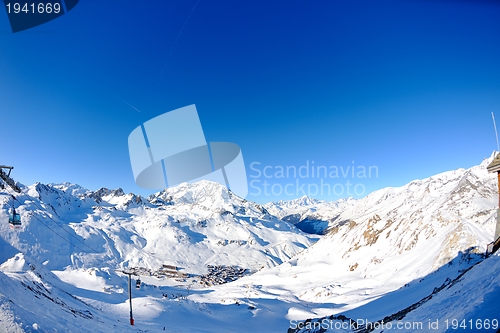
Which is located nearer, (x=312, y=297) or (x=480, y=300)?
(x=480, y=300)

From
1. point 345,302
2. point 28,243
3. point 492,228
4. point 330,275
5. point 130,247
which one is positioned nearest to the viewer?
point 492,228

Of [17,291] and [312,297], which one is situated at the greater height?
[17,291]

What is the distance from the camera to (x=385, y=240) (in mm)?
76062

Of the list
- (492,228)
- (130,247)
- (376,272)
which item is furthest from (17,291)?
(130,247)

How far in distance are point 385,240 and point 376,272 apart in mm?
20378

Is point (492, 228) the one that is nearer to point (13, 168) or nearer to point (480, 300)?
point (480, 300)

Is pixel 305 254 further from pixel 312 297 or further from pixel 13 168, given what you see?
pixel 13 168

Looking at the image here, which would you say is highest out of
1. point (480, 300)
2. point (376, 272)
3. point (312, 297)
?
point (480, 300)

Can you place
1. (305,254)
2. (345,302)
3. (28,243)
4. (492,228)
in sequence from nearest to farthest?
(492,228) → (345,302) → (305,254) → (28,243)

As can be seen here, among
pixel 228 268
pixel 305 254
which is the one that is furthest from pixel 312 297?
pixel 228 268

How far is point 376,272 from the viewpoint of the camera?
192ft

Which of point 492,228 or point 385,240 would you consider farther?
point 385,240

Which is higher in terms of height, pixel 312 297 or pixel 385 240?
pixel 385 240

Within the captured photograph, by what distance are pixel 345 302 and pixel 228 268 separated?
139945 mm
